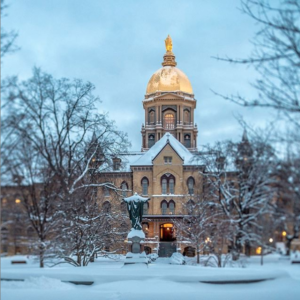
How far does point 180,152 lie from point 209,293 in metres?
4.12

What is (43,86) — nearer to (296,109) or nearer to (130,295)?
(130,295)

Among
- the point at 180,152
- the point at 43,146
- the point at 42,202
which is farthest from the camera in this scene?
the point at 180,152

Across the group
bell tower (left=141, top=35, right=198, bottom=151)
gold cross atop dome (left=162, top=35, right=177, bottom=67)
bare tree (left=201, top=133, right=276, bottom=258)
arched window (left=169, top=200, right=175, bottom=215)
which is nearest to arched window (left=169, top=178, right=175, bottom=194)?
arched window (left=169, top=200, right=175, bottom=215)

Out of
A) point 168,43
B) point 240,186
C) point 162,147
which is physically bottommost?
point 240,186

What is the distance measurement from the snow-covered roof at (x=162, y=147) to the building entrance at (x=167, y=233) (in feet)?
4.91

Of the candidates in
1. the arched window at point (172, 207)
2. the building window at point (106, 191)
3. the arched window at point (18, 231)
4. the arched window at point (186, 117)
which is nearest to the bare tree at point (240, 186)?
the arched window at point (172, 207)

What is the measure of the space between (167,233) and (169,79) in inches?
130

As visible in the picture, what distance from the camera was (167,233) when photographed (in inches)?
368

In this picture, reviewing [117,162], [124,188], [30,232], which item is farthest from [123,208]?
[30,232]

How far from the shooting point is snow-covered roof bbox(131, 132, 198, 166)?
9.03 metres

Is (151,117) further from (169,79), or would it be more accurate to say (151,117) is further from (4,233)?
(4,233)

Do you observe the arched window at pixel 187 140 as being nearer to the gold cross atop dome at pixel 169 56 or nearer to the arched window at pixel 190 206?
the arched window at pixel 190 206

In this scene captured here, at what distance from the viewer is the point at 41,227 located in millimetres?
8625

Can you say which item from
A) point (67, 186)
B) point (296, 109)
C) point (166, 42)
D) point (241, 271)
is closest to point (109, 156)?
point (67, 186)
